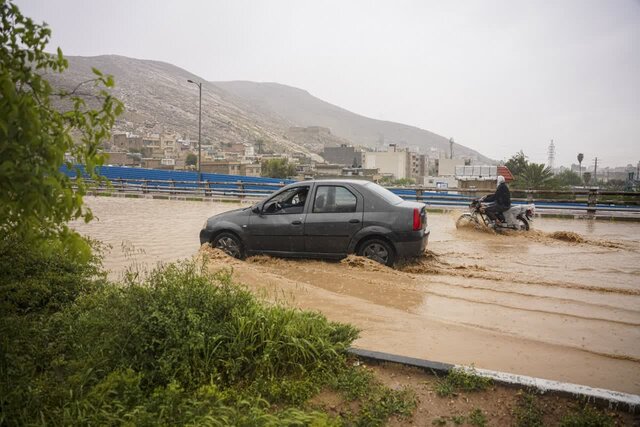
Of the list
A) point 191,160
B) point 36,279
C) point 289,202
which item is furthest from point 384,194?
point 191,160

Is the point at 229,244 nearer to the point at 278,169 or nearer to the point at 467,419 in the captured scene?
the point at 467,419

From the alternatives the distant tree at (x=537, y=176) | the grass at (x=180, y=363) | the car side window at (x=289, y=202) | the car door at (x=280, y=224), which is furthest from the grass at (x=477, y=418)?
the distant tree at (x=537, y=176)

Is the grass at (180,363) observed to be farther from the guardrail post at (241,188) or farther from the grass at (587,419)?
the guardrail post at (241,188)

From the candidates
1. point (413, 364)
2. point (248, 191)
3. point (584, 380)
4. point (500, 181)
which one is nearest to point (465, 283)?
point (584, 380)

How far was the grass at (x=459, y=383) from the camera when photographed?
3.37m

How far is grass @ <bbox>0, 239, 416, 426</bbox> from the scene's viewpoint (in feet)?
9.84

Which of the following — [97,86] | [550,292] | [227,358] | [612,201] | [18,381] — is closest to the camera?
[97,86]

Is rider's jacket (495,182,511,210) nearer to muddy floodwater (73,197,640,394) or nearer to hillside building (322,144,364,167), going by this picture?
muddy floodwater (73,197,640,394)

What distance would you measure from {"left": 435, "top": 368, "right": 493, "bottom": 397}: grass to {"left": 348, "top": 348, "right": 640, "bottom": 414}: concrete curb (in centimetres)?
5

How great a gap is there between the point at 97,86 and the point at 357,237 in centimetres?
577

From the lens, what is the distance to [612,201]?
17.6m

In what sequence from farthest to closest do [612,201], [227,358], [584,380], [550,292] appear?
[612,201] → [550,292] → [584,380] → [227,358]

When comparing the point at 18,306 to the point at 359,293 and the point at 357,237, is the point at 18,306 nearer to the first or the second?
the point at 359,293

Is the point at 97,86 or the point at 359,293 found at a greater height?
the point at 97,86
